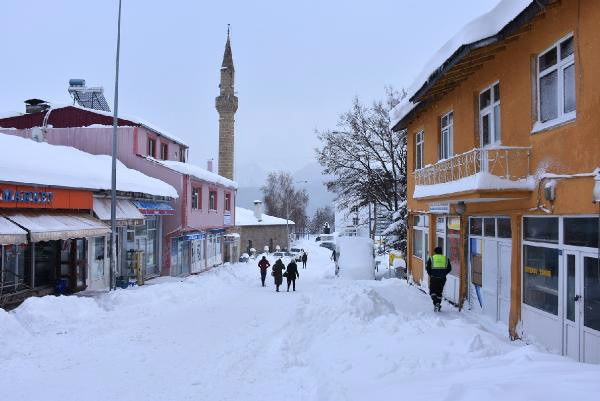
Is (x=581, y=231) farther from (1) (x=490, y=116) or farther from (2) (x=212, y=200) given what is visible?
(2) (x=212, y=200)

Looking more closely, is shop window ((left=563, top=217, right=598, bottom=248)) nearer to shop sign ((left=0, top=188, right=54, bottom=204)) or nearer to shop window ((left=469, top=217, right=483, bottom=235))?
shop window ((left=469, top=217, right=483, bottom=235))

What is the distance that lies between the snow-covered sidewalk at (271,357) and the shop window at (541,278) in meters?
1.06

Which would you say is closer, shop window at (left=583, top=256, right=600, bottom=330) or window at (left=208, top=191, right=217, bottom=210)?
shop window at (left=583, top=256, right=600, bottom=330)

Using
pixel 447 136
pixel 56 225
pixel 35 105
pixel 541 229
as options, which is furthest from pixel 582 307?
pixel 35 105

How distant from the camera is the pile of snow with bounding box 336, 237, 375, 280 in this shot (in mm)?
27406

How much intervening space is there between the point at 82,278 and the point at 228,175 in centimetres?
3085

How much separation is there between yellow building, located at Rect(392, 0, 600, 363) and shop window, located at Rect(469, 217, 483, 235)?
3cm

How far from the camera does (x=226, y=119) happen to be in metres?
50.8

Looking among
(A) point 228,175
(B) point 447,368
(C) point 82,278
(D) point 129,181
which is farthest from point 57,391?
(A) point 228,175

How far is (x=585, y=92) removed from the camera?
7.61 meters

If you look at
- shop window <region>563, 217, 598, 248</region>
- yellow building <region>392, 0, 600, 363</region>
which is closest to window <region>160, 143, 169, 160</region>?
yellow building <region>392, 0, 600, 363</region>

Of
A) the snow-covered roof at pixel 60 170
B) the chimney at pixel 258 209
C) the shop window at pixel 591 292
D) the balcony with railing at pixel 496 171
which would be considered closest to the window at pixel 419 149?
the balcony with railing at pixel 496 171

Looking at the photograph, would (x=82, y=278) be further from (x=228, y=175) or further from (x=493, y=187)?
(x=228, y=175)

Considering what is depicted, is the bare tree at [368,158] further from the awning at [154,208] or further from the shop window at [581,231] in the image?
the shop window at [581,231]
